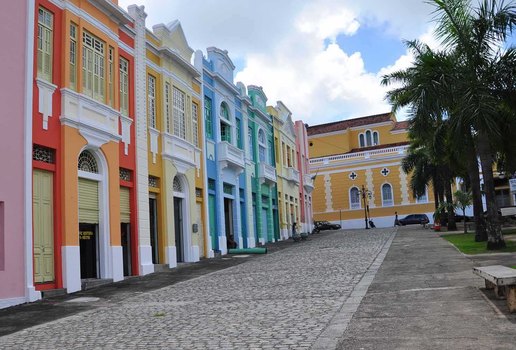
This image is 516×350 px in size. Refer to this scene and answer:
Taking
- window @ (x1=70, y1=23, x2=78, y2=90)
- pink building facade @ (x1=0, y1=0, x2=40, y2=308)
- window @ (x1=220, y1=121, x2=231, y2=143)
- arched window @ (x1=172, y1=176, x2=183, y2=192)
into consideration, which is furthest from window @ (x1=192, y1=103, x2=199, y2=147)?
pink building facade @ (x1=0, y1=0, x2=40, y2=308)

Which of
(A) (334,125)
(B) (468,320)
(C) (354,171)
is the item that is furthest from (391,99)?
(A) (334,125)

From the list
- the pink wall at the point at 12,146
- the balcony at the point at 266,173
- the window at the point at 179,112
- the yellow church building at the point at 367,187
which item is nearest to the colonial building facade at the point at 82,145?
the pink wall at the point at 12,146

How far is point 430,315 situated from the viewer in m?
7.41

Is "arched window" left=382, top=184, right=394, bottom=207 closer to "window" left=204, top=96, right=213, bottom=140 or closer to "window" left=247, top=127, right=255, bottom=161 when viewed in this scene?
"window" left=247, top=127, right=255, bottom=161

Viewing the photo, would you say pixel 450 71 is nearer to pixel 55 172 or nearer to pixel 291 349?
pixel 55 172

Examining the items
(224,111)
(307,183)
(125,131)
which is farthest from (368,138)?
(125,131)

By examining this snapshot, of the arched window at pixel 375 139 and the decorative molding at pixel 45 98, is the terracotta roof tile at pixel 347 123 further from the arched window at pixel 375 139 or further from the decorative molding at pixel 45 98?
the decorative molding at pixel 45 98

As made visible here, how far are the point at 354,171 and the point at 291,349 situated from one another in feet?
169

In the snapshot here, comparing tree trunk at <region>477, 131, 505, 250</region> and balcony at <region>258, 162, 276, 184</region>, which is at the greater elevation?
balcony at <region>258, 162, 276, 184</region>

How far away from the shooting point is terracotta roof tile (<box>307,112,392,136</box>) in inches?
2435

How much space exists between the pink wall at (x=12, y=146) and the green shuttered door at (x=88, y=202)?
2796 millimetres

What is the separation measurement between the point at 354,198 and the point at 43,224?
45.8 m

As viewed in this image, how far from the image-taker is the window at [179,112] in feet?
70.0

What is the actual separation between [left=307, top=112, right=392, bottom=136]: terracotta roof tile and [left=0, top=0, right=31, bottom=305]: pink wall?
5221cm
